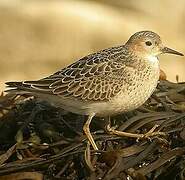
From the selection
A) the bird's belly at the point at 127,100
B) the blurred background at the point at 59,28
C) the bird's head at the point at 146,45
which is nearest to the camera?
the bird's belly at the point at 127,100

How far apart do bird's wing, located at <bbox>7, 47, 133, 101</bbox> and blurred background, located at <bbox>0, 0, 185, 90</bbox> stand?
1467mm

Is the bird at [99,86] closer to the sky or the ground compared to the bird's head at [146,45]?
closer to the ground

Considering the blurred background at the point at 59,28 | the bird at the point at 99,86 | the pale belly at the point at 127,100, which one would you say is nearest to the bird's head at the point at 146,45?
the bird at the point at 99,86

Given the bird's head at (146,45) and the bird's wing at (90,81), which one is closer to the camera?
the bird's wing at (90,81)

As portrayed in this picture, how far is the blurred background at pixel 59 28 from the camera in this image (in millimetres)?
5199

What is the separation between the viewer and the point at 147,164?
3.32 metres

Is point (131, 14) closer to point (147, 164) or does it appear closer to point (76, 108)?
point (76, 108)

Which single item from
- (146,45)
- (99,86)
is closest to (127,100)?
(99,86)

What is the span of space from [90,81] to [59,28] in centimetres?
159

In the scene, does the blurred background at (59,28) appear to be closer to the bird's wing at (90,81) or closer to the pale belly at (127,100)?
the bird's wing at (90,81)

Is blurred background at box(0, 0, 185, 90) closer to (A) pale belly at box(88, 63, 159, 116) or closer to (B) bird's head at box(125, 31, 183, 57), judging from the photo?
(B) bird's head at box(125, 31, 183, 57)

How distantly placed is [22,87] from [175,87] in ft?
3.09

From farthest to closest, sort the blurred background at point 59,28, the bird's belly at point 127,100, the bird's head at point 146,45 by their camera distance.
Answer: the blurred background at point 59,28 < the bird's head at point 146,45 < the bird's belly at point 127,100

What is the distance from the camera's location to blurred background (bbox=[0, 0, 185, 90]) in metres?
5.20
